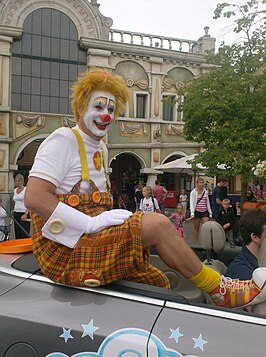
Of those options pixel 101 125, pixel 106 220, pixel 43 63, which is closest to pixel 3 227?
pixel 101 125

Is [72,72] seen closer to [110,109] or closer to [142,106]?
[142,106]

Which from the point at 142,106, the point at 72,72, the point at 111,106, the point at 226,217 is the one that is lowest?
the point at 226,217

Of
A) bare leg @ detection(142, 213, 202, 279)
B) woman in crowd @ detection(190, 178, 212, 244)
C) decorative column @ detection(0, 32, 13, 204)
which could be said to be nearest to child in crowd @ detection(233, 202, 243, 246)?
woman in crowd @ detection(190, 178, 212, 244)

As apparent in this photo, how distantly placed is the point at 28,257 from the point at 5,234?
5.02 meters

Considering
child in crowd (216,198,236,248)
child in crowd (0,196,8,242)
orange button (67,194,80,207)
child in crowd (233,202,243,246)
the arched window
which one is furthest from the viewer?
the arched window

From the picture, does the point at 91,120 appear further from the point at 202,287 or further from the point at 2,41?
the point at 2,41

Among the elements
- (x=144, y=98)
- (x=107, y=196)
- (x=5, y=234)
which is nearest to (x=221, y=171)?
(x=5, y=234)

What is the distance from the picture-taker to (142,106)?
20547 mm

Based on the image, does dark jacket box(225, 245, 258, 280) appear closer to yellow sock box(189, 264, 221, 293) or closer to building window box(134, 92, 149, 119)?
yellow sock box(189, 264, 221, 293)

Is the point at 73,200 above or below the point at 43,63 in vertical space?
below

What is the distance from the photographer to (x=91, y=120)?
226 centimetres

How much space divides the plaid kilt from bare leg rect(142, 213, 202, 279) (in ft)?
0.14

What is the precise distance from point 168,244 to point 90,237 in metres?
0.38

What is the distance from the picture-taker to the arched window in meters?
18.6
